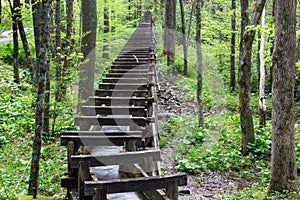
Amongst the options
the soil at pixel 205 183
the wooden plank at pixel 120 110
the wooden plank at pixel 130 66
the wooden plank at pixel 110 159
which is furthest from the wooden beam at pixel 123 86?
the wooden plank at pixel 110 159

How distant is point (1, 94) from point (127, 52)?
6294 mm

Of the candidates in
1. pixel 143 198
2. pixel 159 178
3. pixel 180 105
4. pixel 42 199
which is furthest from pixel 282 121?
pixel 180 105

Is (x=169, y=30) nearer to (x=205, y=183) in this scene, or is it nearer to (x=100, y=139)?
(x=205, y=183)

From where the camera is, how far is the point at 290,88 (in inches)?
329

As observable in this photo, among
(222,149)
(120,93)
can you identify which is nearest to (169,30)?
(222,149)

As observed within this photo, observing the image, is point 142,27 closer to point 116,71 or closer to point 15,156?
point 116,71

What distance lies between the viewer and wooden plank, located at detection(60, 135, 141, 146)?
579 cm

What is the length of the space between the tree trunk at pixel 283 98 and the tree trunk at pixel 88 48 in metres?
5.51

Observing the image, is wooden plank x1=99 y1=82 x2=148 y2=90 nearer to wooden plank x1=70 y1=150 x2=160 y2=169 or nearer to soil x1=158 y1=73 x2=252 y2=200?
soil x1=158 y1=73 x2=252 y2=200

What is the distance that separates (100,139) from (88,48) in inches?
233

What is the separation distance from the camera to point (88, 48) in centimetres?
1119

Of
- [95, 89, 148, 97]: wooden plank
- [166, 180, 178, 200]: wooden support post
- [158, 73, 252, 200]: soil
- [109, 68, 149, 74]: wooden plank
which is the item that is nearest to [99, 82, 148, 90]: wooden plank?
[95, 89, 148, 97]: wooden plank

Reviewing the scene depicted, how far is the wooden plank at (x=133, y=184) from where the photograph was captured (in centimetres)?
413

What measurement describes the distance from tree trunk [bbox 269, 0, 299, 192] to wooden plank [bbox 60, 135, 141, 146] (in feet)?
14.0
